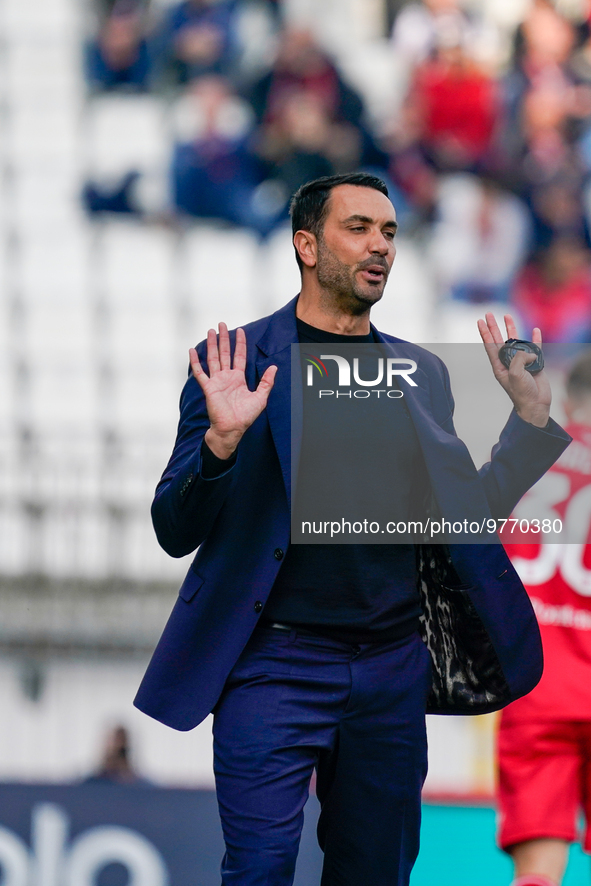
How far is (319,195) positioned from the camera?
2467 mm

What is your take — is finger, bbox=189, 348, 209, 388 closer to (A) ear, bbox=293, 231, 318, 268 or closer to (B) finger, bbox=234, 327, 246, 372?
(B) finger, bbox=234, 327, 246, 372

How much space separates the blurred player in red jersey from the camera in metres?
3.21

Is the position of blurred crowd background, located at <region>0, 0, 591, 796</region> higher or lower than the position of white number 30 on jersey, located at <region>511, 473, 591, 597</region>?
higher

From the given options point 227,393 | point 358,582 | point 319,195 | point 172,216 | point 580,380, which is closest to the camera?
point 227,393

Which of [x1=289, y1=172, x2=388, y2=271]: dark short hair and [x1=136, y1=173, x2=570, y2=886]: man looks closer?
[x1=136, y1=173, x2=570, y2=886]: man

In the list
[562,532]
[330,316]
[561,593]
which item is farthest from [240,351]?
[561,593]

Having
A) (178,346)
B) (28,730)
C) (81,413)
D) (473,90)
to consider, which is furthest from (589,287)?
(28,730)

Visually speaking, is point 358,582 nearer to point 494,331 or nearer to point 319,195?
A: point 494,331

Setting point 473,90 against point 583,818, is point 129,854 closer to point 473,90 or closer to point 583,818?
point 583,818

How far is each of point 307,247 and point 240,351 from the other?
1.14ft

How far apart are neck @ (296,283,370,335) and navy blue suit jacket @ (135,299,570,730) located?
8 cm

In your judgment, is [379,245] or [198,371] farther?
[379,245]

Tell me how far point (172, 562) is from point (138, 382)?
10.3ft

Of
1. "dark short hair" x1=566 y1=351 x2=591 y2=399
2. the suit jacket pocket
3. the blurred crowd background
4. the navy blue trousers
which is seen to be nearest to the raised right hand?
the suit jacket pocket
